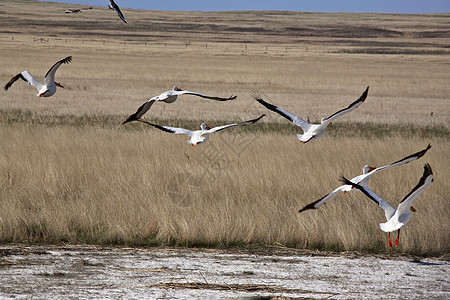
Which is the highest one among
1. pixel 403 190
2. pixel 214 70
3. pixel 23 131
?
pixel 214 70

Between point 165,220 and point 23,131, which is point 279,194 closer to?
point 165,220

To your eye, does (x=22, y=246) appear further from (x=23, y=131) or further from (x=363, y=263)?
(x=23, y=131)

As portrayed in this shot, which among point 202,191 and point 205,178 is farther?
point 205,178

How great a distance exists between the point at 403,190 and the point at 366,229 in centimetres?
246

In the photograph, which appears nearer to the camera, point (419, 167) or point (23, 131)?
point (419, 167)

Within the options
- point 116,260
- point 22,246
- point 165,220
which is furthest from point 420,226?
point 22,246

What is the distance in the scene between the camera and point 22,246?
741 centimetres

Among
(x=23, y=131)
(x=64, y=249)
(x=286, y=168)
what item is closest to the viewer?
(x=64, y=249)

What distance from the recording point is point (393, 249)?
7.84m

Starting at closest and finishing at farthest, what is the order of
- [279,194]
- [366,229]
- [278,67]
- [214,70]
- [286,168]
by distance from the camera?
[366,229]
[279,194]
[286,168]
[214,70]
[278,67]

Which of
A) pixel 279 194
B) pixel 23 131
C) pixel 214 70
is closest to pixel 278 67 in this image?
pixel 214 70

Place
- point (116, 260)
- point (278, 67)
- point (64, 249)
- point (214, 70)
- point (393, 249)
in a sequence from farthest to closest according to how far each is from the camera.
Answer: point (278, 67)
point (214, 70)
point (393, 249)
point (64, 249)
point (116, 260)

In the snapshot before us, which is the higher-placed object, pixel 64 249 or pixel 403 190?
pixel 403 190

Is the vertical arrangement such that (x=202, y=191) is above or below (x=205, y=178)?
below
